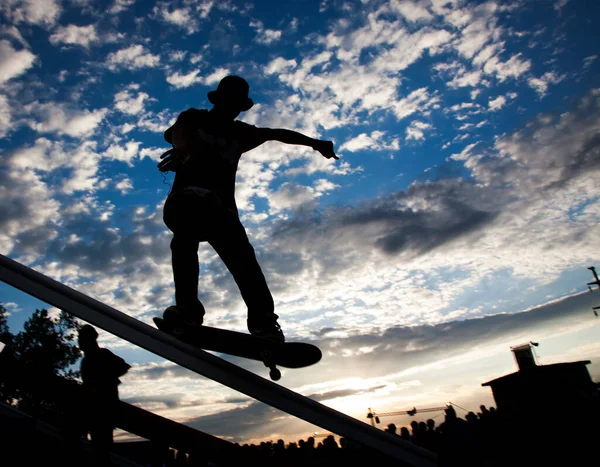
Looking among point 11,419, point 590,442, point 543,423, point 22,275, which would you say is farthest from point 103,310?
point 543,423

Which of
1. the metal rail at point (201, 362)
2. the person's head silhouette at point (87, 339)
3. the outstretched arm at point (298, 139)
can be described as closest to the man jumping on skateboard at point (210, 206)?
the outstretched arm at point (298, 139)

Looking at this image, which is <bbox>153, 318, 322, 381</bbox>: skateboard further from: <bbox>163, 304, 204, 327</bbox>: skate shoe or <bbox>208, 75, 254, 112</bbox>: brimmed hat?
<bbox>208, 75, 254, 112</bbox>: brimmed hat

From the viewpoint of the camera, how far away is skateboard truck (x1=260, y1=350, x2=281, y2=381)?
3094 mm

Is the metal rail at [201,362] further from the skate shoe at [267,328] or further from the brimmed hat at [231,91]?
the brimmed hat at [231,91]

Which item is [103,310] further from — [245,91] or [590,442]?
[590,442]

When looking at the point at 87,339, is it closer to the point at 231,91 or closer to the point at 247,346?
the point at 247,346

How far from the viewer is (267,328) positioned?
334cm

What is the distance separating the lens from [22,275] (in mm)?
2568

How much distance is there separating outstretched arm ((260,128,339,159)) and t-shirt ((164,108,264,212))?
337 mm

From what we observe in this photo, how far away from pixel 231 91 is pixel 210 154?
738 mm

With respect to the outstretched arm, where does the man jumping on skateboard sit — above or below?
below

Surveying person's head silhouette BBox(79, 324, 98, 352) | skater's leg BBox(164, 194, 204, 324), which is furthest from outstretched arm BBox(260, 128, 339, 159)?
person's head silhouette BBox(79, 324, 98, 352)

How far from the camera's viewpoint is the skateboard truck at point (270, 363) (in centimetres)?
309

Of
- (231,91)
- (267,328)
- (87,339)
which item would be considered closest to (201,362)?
(267,328)
